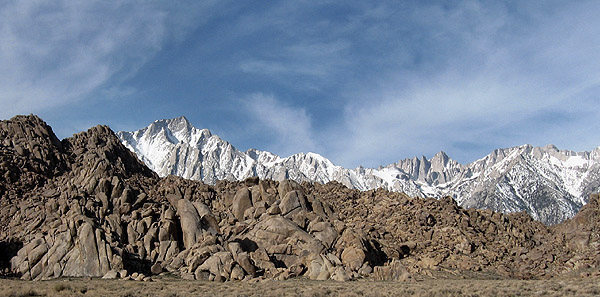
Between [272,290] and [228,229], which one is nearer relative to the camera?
[272,290]

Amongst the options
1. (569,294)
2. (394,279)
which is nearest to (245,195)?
(394,279)

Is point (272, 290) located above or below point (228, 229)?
below

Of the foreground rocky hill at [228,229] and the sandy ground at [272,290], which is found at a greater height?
the foreground rocky hill at [228,229]

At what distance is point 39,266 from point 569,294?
2251 inches

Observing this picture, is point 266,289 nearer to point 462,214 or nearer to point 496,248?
point 496,248

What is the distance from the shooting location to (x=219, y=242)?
58.5 m

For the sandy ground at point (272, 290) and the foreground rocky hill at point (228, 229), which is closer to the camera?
the sandy ground at point (272, 290)

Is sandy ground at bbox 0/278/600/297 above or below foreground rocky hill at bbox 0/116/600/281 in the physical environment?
below

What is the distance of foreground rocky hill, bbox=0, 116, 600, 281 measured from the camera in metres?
53.1

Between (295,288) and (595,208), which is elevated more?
(595,208)

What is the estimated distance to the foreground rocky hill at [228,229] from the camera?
174ft

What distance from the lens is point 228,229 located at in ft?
219

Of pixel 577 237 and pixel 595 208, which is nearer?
pixel 577 237

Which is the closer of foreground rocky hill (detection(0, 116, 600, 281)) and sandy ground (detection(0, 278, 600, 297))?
sandy ground (detection(0, 278, 600, 297))
